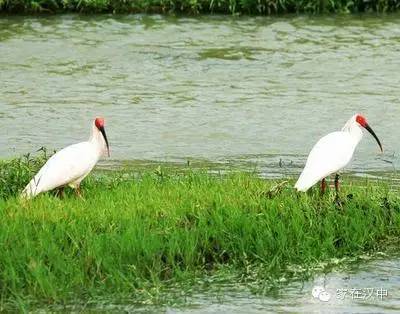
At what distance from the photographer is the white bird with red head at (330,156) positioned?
9219 mm

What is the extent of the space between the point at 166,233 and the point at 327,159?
5.93 feet

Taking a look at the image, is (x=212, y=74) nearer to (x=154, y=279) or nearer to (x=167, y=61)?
(x=167, y=61)

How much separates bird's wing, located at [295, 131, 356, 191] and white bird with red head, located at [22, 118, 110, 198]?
158 cm

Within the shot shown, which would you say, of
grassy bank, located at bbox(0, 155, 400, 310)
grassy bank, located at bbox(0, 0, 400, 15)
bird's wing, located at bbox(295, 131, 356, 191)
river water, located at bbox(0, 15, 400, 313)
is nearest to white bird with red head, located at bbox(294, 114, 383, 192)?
bird's wing, located at bbox(295, 131, 356, 191)

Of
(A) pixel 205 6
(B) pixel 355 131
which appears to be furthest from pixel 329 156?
(A) pixel 205 6

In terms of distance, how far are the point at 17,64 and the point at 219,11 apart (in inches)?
145

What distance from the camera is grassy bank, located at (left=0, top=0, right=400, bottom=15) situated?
730 inches

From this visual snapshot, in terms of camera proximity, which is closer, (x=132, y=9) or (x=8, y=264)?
(x=8, y=264)

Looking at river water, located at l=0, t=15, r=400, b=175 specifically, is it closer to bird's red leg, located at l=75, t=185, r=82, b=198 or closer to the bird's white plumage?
the bird's white plumage

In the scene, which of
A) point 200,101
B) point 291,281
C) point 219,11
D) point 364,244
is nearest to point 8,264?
point 291,281

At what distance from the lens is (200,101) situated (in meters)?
14.6

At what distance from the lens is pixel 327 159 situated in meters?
9.45

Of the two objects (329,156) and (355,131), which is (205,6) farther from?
(329,156)

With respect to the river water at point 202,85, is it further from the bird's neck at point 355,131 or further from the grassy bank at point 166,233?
the grassy bank at point 166,233
